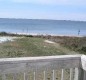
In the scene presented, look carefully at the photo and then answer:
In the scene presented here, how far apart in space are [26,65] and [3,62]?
0.83 ft

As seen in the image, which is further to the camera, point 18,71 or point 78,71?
point 78,71

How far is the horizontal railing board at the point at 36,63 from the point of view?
8.66 ft

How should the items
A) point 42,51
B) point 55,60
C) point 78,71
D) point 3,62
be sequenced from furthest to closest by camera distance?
point 42,51
point 78,71
point 55,60
point 3,62

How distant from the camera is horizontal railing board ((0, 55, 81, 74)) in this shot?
2.64m

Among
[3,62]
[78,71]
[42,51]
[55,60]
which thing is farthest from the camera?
[42,51]

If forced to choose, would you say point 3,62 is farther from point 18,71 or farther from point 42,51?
point 42,51

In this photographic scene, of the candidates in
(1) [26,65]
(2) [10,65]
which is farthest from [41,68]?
(2) [10,65]

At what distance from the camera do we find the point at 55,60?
285 centimetres

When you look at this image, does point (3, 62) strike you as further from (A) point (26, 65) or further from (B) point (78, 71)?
(B) point (78, 71)

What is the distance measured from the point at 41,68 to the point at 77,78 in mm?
522

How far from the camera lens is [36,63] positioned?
2.76m

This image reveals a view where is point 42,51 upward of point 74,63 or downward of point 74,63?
downward

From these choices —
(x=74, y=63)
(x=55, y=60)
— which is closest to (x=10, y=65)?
(x=55, y=60)

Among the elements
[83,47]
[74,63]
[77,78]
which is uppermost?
[74,63]
